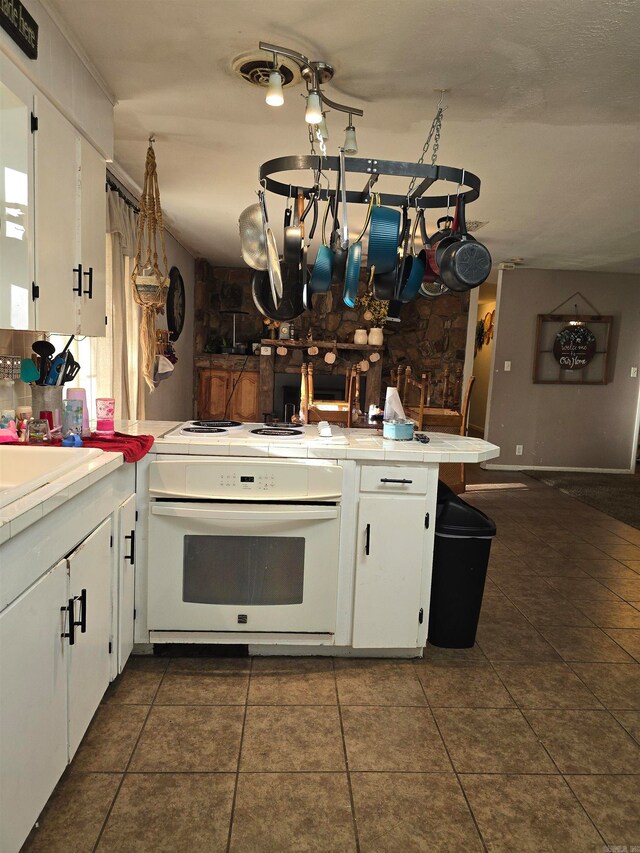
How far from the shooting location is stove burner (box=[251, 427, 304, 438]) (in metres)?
2.55

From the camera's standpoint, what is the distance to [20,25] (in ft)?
5.77

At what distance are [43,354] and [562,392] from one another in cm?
601

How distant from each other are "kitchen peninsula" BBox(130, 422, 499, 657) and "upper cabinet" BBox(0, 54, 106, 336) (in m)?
0.65

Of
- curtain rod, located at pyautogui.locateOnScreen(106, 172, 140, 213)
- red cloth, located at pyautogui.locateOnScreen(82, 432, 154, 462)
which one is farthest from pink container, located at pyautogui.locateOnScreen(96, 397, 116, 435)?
curtain rod, located at pyautogui.locateOnScreen(106, 172, 140, 213)

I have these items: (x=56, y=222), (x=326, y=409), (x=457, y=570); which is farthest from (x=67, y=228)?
(x=326, y=409)

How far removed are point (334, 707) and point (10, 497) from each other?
1.38 meters

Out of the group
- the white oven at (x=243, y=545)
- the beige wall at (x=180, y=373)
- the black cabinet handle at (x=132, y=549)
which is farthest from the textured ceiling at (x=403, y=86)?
the beige wall at (x=180, y=373)

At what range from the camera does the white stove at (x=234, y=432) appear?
7.99 feet

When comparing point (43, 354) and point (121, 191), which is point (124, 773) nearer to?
point (43, 354)

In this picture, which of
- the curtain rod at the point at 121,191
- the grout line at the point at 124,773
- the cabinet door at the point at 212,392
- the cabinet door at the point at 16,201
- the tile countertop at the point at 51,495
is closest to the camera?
the tile countertop at the point at 51,495

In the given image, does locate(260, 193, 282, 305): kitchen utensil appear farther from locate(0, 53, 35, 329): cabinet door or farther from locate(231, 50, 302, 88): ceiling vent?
locate(0, 53, 35, 329): cabinet door

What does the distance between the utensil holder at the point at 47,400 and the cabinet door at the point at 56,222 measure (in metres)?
0.28

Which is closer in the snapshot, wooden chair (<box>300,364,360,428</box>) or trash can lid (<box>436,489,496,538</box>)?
trash can lid (<box>436,489,496,538</box>)

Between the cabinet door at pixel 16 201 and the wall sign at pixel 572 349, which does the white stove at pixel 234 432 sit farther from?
the wall sign at pixel 572 349
